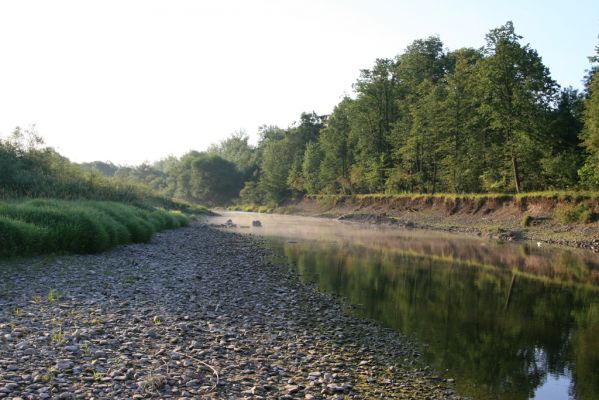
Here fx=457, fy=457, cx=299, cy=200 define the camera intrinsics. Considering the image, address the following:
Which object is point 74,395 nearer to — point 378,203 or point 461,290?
point 461,290

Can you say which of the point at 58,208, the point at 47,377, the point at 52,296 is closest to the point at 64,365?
the point at 47,377

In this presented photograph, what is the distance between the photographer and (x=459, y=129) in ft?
197

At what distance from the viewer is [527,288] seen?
19156mm

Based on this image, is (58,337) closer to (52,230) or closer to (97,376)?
(97,376)

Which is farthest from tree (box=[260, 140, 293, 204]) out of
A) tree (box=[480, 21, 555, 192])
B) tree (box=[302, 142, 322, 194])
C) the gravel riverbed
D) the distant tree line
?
the gravel riverbed

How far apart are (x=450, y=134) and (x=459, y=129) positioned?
1.62 m

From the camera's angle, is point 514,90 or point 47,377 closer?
point 47,377

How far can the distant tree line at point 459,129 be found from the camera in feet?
158

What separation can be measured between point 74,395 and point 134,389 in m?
0.82

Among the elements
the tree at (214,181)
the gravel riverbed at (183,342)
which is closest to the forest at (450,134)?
the gravel riverbed at (183,342)

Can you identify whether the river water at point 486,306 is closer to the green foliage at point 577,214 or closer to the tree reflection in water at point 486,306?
the tree reflection in water at point 486,306

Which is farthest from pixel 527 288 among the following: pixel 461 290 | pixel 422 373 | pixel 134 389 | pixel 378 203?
pixel 378 203

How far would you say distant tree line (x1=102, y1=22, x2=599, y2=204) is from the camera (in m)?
48.1

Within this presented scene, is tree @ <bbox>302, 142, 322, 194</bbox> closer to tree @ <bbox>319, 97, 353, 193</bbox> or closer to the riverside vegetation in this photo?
tree @ <bbox>319, 97, 353, 193</bbox>
